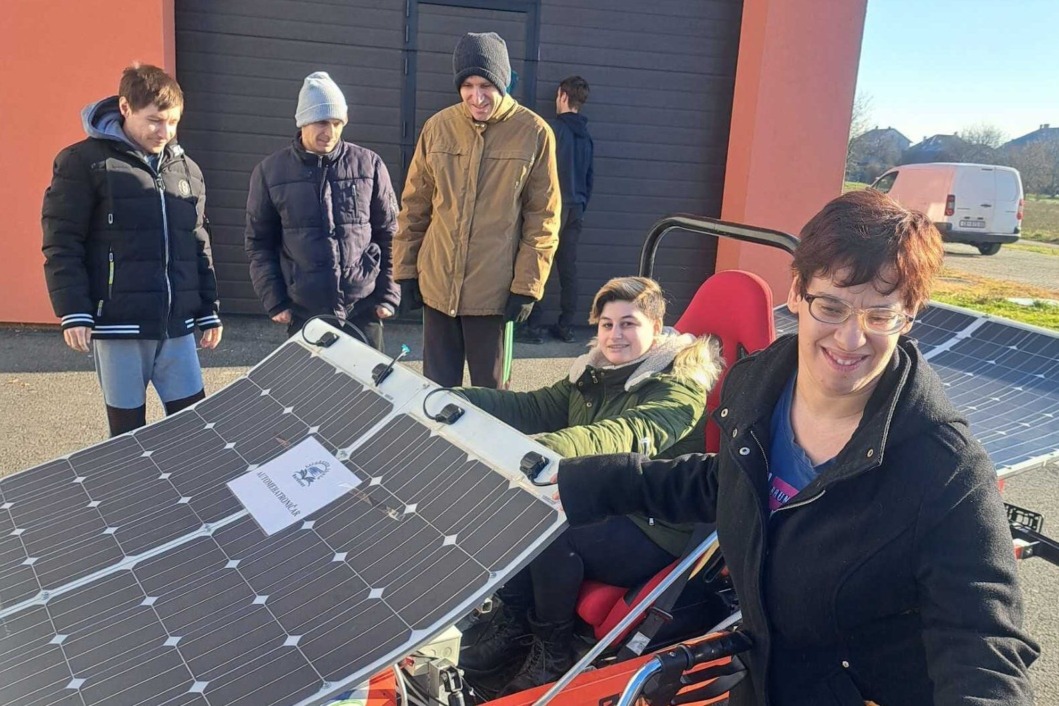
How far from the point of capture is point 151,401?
19.9 feet

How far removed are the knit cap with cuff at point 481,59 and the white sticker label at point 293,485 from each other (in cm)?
190

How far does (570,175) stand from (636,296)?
186 inches

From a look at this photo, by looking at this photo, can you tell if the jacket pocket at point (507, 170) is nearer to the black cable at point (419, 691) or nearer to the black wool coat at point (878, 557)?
the black wool coat at point (878, 557)

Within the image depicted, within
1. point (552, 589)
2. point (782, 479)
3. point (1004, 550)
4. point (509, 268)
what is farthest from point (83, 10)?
point (1004, 550)

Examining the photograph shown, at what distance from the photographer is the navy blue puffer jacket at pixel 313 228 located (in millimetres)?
4094

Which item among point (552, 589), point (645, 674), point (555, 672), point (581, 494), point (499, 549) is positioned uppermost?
point (581, 494)

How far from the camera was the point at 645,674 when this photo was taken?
1.79m

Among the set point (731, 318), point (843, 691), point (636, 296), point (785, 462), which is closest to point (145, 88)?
point (636, 296)

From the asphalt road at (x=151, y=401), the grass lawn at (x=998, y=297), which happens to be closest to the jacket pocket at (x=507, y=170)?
the asphalt road at (x=151, y=401)

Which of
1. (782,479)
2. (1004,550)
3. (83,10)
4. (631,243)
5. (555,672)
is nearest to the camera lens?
(1004,550)

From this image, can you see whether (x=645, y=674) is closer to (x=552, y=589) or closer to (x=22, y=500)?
(x=552, y=589)

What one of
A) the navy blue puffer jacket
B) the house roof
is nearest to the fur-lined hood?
the navy blue puffer jacket

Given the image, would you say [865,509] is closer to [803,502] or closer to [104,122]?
[803,502]

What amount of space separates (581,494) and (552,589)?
0.72 meters
